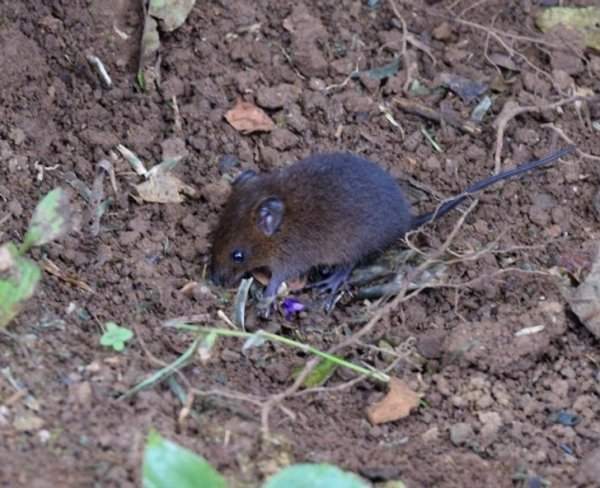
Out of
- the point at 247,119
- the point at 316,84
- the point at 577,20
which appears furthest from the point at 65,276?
Result: the point at 577,20

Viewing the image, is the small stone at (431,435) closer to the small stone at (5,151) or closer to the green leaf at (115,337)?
the green leaf at (115,337)

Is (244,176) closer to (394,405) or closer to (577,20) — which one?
(394,405)

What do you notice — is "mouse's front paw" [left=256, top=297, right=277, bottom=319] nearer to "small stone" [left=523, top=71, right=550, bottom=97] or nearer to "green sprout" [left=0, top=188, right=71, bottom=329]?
"green sprout" [left=0, top=188, right=71, bottom=329]

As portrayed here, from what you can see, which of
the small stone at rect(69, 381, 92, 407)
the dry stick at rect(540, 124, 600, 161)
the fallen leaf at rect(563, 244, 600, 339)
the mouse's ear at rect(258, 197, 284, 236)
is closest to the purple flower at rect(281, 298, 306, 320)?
the mouse's ear at rect(258, 197, 284, 236)

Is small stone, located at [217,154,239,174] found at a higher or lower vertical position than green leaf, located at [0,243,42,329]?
lower

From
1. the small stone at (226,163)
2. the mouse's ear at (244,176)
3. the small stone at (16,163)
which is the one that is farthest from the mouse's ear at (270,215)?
the small stone at (16,163)

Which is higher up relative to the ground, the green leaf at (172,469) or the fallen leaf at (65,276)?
the green leaf at (172,469)

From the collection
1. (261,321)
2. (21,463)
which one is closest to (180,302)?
(261,321)
